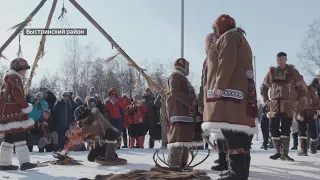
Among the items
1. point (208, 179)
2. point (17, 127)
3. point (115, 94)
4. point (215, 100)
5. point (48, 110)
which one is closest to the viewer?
point (215, 100)

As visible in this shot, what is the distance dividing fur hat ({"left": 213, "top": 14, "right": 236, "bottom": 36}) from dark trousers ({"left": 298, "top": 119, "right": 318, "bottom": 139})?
4318 mm

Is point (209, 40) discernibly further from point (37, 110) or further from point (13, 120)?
point (37, 110)

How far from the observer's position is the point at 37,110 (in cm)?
1070

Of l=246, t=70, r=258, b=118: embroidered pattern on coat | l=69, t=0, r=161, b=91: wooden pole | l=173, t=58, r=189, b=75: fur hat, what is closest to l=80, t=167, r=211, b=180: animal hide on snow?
l=246, t=70, r=258, b=118: embroidered pattern on coat

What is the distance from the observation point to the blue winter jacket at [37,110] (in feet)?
34.8

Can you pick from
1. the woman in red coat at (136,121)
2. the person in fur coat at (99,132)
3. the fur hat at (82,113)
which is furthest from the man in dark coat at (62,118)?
the fur hat at (82,113)

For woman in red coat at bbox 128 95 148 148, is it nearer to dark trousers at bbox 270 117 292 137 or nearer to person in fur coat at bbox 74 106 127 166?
person in fur coat at bbox 74 106 127 166

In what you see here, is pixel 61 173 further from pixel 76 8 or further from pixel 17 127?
pixel 76 8

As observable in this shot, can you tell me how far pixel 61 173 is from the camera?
5.73 m

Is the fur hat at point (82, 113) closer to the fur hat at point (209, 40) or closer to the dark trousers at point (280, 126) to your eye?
the fur hat at point (209, 40)

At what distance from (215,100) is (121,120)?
26.0 ft

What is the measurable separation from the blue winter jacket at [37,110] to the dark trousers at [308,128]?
663 cm

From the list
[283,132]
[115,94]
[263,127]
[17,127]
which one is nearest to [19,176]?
[17,127]

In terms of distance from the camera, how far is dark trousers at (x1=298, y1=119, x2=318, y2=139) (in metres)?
8.12
